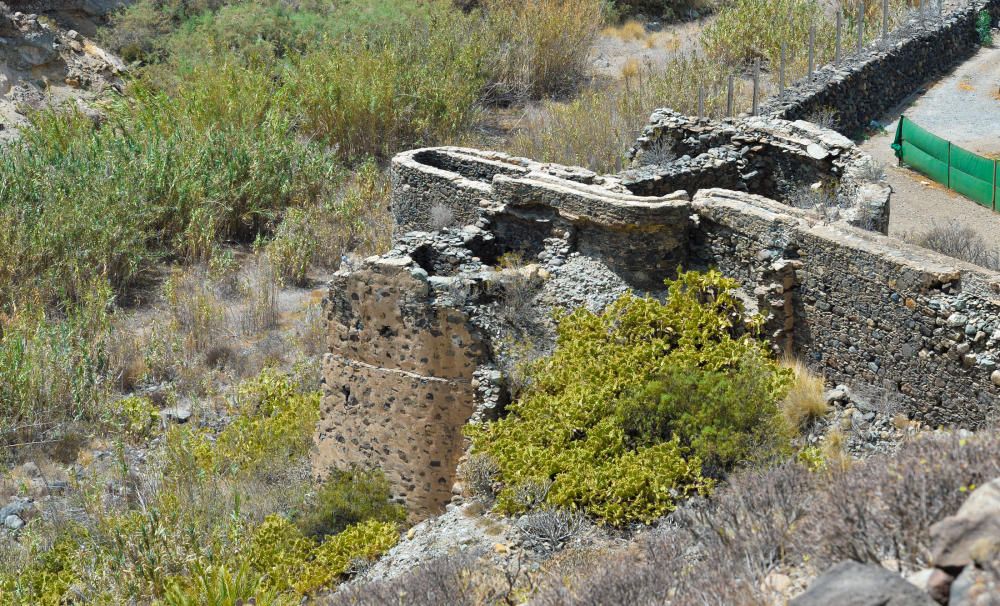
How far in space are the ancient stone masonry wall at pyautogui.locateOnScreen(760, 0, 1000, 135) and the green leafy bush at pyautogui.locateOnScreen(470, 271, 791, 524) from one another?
7.89m

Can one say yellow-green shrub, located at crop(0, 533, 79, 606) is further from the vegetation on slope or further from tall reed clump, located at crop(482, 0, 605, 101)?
tall reed clump, located at crop(482, 0, 605, 101)

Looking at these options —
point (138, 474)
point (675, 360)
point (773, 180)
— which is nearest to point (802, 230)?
point (675, 360)

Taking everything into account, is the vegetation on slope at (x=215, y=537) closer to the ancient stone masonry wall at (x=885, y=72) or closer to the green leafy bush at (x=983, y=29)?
the ancient stone masonry wall at (x=885, y=72)

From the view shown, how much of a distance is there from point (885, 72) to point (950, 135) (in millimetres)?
1945

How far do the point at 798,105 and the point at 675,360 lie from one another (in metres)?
9.24

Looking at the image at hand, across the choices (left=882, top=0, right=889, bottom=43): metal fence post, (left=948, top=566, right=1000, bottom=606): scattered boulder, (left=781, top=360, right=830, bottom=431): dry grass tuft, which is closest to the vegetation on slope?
(left=781, top=360, right=830, bottom=431): dry grass tuft

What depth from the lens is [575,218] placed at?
11.1 m

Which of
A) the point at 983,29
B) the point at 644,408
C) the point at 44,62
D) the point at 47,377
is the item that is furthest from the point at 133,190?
the point at 983,29

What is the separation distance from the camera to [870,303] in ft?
31.0

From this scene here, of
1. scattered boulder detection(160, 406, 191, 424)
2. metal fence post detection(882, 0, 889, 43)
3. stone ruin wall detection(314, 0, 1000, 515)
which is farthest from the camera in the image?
metal fence post detection(882, 0, 889, 43)

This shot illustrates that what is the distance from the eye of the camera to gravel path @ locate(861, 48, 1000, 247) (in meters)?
15.2

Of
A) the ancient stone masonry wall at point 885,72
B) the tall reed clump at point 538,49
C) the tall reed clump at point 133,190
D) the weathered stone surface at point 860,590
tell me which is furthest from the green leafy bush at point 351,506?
the tall reed clump at point 538,49

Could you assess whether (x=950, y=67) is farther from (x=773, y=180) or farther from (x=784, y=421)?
(x=784, y=421)

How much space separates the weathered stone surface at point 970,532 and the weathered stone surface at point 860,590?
0.21 metres
